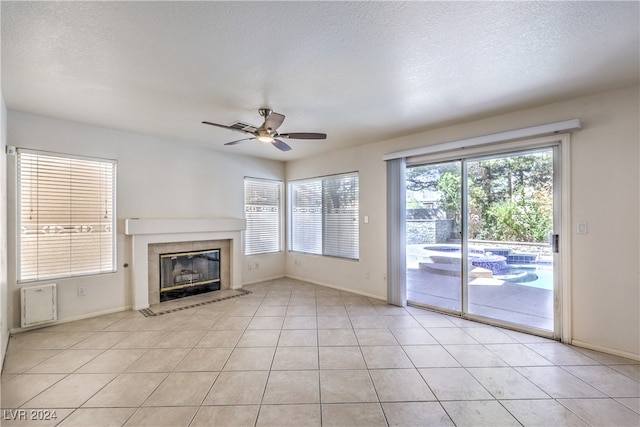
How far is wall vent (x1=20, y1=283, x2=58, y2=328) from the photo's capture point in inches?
130

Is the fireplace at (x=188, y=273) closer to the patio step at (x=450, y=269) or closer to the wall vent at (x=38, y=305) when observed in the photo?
the wall vent at (x=38, y=305)

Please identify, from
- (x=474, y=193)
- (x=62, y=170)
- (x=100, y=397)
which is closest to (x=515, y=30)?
(x=474, y=193)

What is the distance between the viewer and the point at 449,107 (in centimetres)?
322

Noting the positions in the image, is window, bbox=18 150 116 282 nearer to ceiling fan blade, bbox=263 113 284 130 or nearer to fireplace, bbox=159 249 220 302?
fireplace, bbox=159 249 220 302

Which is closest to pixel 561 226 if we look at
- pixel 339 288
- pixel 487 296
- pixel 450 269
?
pixel 487 296

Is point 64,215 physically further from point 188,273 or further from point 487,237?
point 487,237

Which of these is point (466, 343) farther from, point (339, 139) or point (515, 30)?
point (339, 139)

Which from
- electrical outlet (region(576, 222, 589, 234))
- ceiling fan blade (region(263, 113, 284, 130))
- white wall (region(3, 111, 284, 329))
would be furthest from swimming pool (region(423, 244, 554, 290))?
white wall (region(3, 111, 284, 329))

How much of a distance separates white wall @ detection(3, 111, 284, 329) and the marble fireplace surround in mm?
179

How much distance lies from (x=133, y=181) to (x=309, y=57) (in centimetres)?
346

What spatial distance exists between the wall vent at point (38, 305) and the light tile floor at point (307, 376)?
20cm

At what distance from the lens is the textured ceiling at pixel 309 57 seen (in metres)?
1.73

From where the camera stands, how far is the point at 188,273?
491 cm

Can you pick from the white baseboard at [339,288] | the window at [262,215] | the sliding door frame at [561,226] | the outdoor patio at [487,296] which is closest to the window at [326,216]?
the window at [262,215]
